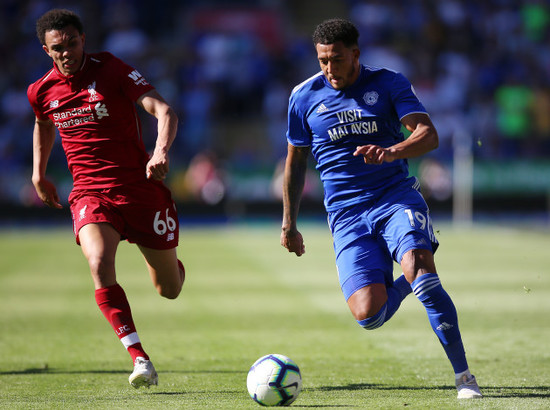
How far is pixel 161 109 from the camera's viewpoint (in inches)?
239

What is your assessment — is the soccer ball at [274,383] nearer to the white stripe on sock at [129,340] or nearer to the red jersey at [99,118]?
the white stripe on sock at [129,340]

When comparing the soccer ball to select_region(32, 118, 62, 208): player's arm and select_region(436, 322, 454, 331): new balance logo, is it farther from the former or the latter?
select_region(32, 118, 62, 208): player's arm

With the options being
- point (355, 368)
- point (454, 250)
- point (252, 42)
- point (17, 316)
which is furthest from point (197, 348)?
point (252, 42)

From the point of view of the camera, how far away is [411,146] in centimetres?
545

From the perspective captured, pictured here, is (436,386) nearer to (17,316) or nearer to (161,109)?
(161,109)

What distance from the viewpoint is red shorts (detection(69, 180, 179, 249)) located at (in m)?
6.26

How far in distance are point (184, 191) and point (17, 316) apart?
16868mm

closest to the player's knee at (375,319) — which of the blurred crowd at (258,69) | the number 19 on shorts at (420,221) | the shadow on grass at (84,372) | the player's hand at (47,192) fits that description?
the number 19 on shorts at (420,221)

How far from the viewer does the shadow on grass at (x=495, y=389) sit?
5.60 m

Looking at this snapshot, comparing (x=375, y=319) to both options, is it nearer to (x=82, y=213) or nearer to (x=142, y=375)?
(x=142, y=375)

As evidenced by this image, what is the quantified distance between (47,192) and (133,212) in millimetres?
937

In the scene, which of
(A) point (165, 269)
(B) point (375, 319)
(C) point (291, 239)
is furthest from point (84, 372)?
(B) point (375, 319)

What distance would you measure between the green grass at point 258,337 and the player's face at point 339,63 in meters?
2.12

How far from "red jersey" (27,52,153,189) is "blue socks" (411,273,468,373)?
2.28m
